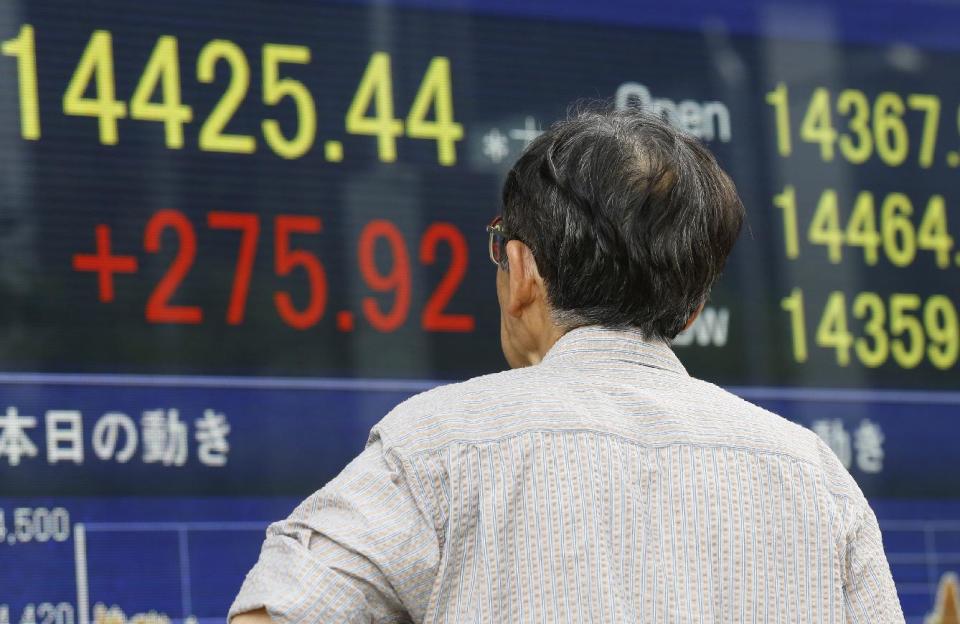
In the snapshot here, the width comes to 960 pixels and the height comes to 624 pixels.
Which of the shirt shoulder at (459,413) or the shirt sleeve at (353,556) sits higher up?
the shirt shoulder at (459,413)

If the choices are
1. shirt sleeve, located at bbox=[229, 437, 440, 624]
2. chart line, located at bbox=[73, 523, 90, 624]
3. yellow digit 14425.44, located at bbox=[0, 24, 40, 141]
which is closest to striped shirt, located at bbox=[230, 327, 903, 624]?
shirt sleeve, located at bbox=[229, 437, 440, 624]

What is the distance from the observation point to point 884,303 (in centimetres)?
A: 285

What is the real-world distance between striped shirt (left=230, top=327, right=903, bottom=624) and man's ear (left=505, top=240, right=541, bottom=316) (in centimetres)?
4

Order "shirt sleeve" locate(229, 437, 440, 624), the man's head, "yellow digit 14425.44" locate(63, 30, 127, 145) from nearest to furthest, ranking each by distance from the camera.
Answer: "shirt sleeve" locate(229, 437, 440, 624), the man's head, "yellow digit 14425.44" locate(63, 30, 127, 145)

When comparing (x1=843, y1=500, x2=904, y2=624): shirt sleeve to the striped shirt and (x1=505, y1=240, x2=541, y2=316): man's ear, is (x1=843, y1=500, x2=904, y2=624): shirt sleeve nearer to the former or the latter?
the striped shirt

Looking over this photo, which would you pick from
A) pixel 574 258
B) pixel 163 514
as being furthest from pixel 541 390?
pixel 163 514

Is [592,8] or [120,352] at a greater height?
[592,8]

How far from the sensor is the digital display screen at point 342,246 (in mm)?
2271

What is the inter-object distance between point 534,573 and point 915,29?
2104mm

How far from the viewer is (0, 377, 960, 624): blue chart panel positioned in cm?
222

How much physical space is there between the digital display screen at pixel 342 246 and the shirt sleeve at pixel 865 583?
4.06ft

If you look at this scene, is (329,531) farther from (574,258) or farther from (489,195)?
(489,195)

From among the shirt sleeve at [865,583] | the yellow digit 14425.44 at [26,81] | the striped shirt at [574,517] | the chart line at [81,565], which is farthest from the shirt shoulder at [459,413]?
the yellow digit 14425.44 at [26,81]

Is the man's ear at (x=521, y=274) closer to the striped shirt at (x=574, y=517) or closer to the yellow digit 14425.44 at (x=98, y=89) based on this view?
the striped shirt at (x=574, y=517)
